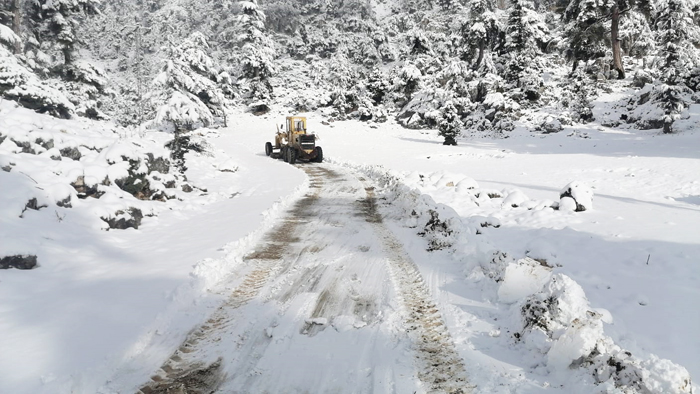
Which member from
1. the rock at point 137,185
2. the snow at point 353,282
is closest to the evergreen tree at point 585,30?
the snow at point 353,282

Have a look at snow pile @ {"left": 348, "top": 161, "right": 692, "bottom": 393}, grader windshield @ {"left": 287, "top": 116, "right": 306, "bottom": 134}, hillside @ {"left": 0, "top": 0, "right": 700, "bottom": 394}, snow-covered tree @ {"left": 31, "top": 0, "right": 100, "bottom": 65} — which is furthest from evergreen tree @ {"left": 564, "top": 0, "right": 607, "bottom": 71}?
snow-covered tree @ {"left": 31, "top": 0, "right": 100, "bottom": 65}

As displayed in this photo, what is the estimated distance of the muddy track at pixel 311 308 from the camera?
3.28 m

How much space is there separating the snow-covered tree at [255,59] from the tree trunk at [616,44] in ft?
105

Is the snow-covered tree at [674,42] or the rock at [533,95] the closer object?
the snow-covered tree at [674,42]

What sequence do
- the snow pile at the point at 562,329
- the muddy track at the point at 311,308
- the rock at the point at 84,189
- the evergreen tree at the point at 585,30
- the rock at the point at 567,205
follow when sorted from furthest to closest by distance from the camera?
1. the evergreen tree at the point at 585,30
2. the rock at the point at 567,205
3. the rock at the point at 84,189
4. the muddy track at the point at 311,308
5. the snow pile at the point at 562,329

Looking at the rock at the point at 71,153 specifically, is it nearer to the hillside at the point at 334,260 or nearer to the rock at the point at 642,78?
the hillside at the point at 334,260

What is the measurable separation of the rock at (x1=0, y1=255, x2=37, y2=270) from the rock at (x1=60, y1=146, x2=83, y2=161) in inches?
173

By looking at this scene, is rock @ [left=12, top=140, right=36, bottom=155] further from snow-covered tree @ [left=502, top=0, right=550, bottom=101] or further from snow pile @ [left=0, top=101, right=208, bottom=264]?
snow-covered tree @ [left=502, top=0, right=550, bottom=101]

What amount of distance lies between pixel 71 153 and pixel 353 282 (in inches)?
306

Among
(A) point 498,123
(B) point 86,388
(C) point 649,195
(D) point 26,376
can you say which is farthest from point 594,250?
(A) point 498,123

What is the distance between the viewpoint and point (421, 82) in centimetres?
3906

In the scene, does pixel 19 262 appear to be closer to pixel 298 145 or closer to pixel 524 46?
pixel 298 145

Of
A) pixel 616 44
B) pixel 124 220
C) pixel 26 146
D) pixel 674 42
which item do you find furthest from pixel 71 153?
pixel 616 44

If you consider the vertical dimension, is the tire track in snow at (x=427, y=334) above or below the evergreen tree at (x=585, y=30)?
below
